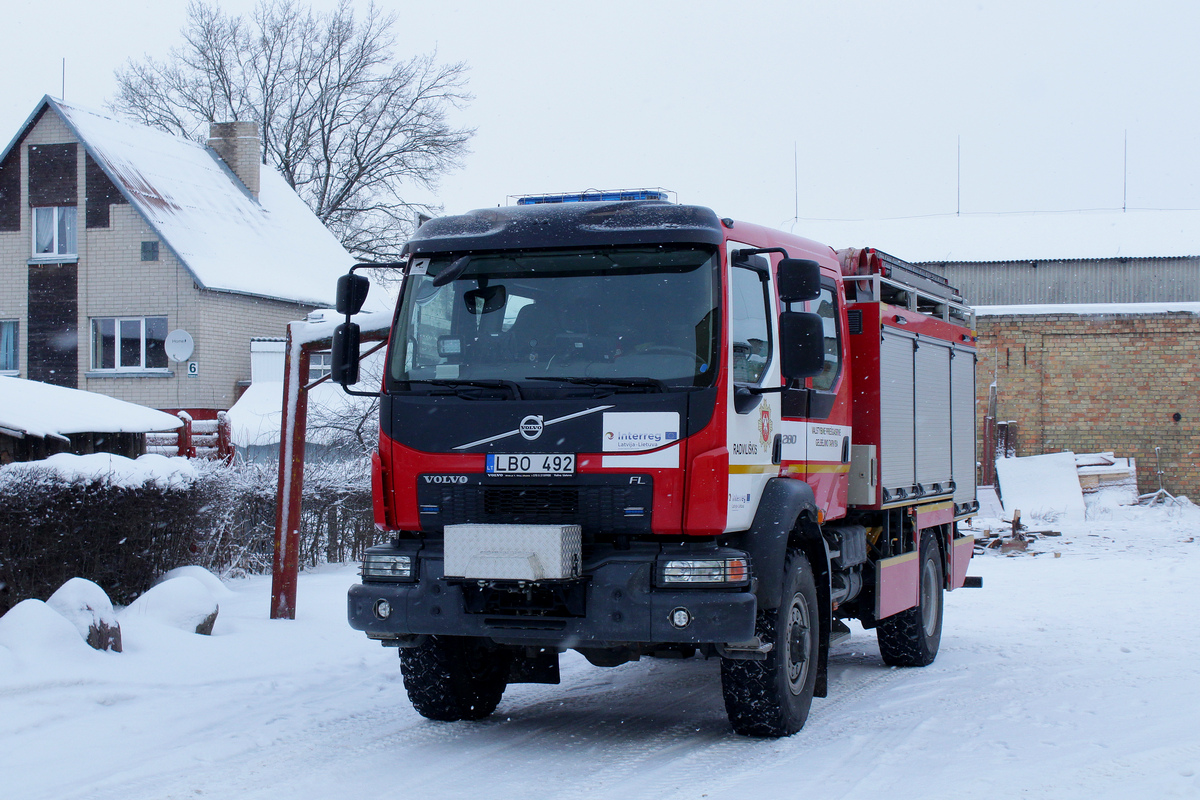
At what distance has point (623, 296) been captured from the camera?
624 cm

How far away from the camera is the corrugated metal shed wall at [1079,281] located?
29000mm

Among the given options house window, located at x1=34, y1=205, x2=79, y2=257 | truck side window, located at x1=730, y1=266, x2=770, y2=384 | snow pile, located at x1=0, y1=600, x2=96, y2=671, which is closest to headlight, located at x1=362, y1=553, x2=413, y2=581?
truck side window, located at x1=730, y1=266, x2=770, y2=384

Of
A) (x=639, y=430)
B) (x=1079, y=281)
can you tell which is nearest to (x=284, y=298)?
Answer: (x=1079, y=281)

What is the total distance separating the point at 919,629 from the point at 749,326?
155 inches

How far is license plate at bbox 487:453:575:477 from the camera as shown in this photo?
6086 millimetres

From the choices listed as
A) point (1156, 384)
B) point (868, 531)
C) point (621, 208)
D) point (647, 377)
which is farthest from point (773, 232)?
point (1156, 384)

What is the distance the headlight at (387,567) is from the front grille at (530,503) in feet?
1.66

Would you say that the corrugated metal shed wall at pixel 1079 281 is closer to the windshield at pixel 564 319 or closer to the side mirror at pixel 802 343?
the side mirror at pixel 802 343

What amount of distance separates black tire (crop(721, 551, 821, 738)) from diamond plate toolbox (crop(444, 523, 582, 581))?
45.1 inches

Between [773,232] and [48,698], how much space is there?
4894 millimetres

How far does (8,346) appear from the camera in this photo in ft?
92.5

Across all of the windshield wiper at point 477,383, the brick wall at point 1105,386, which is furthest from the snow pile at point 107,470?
the brick wall at point 1105,386

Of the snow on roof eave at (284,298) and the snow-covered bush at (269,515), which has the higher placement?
the snow on roof eave at (284,298)

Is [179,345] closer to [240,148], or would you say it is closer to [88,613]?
[240,148]
